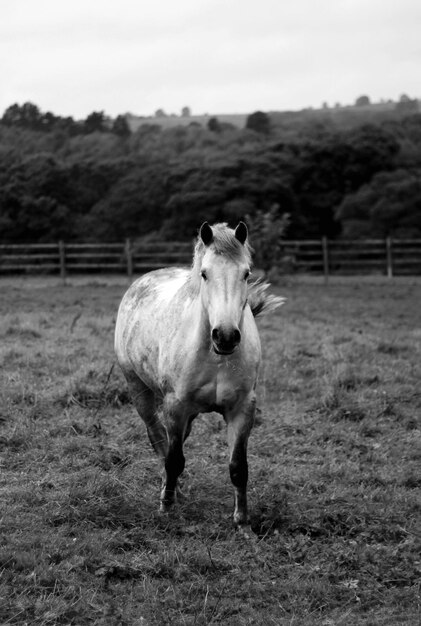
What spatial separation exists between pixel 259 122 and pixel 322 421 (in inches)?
1714

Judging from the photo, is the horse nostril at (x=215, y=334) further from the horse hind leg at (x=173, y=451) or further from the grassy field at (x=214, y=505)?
the grassy field at (x=214, y=505)

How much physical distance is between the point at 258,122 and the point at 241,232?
45583 mm

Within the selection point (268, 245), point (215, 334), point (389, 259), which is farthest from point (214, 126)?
point (215, 334)

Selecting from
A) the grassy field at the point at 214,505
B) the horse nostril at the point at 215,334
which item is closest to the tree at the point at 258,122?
the grassy field at the point at 214,505

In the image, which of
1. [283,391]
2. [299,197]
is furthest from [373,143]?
[283,391]

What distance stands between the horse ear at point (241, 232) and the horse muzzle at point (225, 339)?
2.23 feet

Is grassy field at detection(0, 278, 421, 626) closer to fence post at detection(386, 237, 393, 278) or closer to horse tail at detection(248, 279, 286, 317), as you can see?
horse tail at detection(248, 279, 286, 317)

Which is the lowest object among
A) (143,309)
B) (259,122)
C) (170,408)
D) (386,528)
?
(386,528)

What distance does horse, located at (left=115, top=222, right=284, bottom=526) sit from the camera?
13.8ft

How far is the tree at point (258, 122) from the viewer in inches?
1862

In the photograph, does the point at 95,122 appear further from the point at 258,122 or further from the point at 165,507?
the point at 165,507

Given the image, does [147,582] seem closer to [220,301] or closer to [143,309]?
[220,301]

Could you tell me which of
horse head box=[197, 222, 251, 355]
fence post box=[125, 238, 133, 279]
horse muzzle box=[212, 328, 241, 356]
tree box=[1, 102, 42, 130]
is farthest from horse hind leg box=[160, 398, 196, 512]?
tree box=[1, 102, 42, 130]

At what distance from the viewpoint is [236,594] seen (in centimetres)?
373
